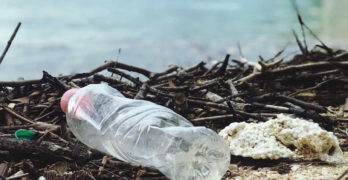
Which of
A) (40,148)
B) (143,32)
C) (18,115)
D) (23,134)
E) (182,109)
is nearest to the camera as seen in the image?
(40,148)

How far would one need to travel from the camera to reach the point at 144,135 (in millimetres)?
1939

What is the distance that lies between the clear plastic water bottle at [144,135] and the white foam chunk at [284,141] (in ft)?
0.79

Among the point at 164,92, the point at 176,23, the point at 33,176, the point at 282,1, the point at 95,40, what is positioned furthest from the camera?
the point at 282,1

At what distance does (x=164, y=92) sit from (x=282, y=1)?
19.0 meters

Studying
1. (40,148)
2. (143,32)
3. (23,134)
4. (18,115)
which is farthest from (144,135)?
(143,32)

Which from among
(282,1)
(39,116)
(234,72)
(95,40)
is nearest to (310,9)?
(282,1)

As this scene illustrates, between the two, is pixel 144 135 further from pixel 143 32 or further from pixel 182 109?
pixel 143 32

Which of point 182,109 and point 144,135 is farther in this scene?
point 182,109

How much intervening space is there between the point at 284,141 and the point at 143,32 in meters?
9.32

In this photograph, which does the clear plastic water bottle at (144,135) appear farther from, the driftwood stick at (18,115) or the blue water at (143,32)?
the blue water at (143,32)

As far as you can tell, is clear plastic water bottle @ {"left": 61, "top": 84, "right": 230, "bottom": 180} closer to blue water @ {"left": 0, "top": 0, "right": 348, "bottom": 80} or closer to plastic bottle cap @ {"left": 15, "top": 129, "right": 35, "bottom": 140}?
plastic bottle cap @ {"left": 15, "top": 129, "right": 35, "bottom": 140}

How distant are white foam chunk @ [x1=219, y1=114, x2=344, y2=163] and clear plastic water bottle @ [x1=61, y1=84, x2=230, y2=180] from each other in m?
0.24

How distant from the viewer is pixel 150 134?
6.33 feet

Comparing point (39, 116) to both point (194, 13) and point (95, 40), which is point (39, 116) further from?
point (194, 13)
